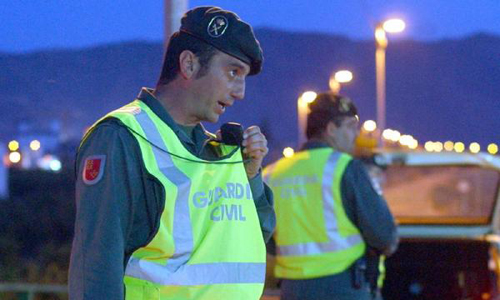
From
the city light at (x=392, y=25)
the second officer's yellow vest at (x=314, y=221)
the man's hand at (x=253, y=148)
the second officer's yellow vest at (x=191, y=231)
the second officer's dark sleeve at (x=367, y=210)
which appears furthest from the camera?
the city light at (x=392, y=25)

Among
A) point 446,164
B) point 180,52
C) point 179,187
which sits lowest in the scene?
point 179,187

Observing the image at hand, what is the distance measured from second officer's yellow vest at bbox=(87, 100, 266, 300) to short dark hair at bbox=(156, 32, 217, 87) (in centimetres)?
15

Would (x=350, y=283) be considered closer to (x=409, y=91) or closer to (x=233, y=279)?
(x=233, y=279)

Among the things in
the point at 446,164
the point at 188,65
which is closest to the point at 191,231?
the point at 188,65

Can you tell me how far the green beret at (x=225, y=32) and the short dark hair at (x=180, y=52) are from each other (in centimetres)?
2

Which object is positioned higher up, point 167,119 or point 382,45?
point 382,45

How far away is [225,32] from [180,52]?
6.0 inches

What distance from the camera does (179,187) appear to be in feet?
8.87

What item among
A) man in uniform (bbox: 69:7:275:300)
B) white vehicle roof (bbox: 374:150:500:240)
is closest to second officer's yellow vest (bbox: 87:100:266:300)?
man in uniform (bbox: 69:7:275:300)

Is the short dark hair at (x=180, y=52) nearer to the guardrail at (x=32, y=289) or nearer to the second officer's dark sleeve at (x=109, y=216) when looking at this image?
the second officer's dark sleeve at (x=109, y=216)

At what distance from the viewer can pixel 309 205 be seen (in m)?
5.00

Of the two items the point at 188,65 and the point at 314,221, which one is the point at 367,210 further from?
the point at 188,65

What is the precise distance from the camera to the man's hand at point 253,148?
3.04m

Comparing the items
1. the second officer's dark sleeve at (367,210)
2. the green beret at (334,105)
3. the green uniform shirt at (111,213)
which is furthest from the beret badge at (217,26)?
the green beret at (334,105)
